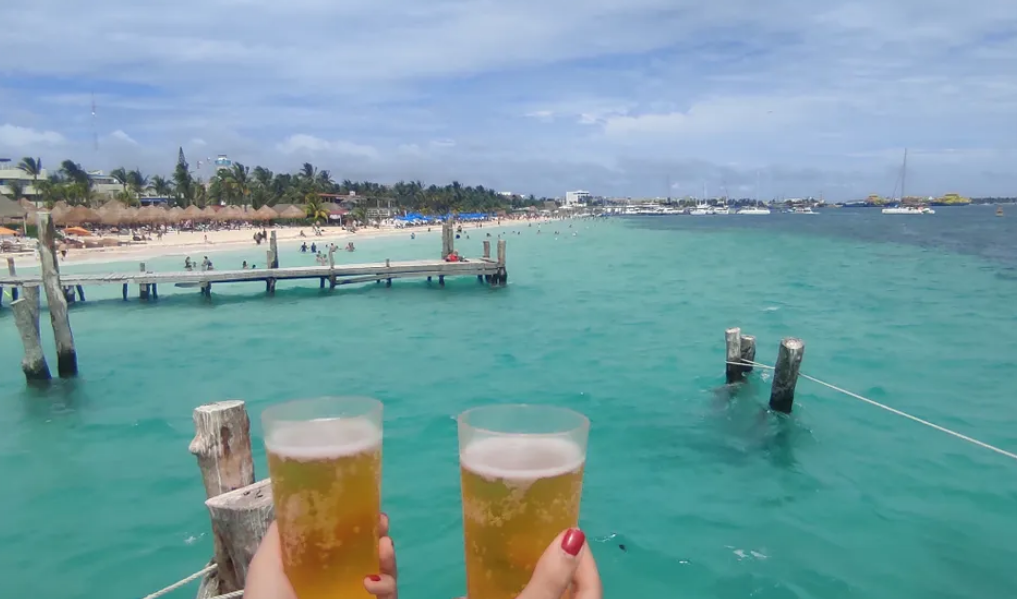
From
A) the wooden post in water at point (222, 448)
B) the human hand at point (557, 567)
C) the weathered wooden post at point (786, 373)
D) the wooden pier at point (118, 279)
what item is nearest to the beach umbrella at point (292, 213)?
the wooden pier at point (118, 279)

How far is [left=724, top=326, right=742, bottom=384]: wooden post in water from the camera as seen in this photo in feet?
37.0

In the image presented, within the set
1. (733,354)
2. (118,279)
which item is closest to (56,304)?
(118,279)

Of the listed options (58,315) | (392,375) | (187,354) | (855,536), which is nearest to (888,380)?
(855,536)

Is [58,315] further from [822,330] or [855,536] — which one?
[822,330]

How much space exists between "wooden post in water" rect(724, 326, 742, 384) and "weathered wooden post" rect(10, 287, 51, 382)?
42.0 feet

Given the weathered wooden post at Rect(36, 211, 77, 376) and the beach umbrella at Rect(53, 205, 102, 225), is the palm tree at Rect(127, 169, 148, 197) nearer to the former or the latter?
the beach umbrella at Rect(53, 205, 102, 225)

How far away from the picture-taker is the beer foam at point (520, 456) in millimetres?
1226

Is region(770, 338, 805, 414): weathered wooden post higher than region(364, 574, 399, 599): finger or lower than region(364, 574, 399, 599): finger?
lower

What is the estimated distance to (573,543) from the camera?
3.87 feet

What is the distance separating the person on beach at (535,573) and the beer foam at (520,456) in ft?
0.40

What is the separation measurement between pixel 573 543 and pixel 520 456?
180mm

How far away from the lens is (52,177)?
7462 cm

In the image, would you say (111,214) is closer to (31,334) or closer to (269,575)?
(31,334)

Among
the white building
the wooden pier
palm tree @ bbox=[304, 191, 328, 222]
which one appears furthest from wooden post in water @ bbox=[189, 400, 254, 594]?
the white building
